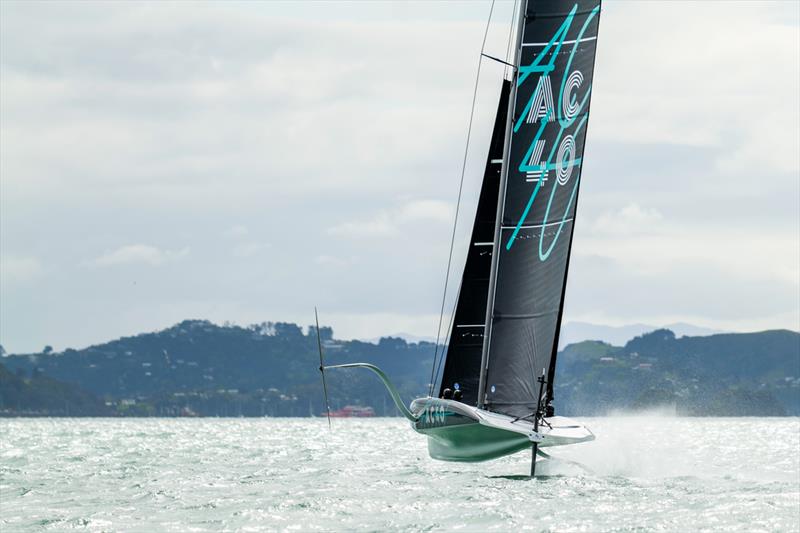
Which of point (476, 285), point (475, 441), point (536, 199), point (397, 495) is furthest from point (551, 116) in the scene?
point (397, 495)

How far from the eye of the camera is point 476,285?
3509cm

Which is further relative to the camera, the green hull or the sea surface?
the green hull

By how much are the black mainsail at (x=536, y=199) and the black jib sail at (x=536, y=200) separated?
24 millimetres

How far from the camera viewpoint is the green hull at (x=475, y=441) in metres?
31.8


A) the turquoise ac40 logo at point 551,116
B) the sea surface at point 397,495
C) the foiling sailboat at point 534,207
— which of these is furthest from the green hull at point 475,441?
the turquoise ac40 logo at point 551,116

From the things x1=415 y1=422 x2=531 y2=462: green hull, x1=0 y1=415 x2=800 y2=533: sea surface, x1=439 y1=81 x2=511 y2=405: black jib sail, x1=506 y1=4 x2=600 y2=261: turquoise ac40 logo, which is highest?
x1=506 y1=4 x2=600 y2=261: turquoise ac40 logo

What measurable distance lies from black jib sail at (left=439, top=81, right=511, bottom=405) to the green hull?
2.16 meters

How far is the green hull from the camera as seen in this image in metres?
31.8

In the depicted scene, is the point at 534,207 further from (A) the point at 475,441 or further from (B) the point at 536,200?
(A) the point at 475,441

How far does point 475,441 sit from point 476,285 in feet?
15.2

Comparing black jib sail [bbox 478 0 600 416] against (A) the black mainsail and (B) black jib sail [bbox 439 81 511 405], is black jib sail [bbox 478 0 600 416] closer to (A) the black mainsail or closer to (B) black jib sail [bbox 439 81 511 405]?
(A) the black mainsail

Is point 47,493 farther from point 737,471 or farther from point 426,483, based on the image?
point 737,471

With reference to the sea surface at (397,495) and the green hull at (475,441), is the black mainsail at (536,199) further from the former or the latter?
the sea surface at (397,495)

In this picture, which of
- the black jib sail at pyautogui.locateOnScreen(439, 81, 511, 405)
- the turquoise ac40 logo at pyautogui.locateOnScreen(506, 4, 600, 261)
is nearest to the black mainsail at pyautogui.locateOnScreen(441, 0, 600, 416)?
the turquoise ac40 logo at pyautogui.locateOnScreen(506, 4, 600, 261)
